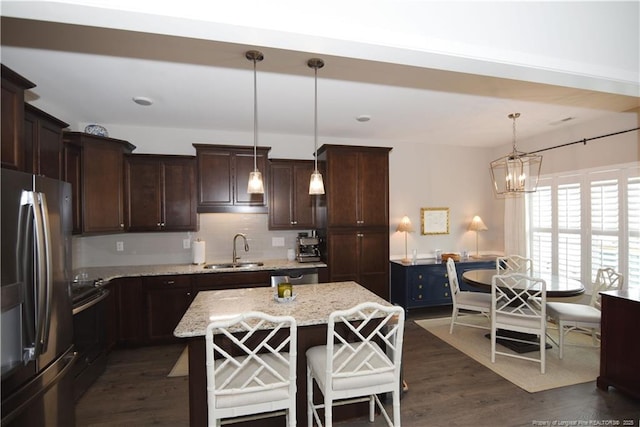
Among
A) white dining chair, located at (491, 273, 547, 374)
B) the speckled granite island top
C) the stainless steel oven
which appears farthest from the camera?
white dining chair, located at (491, 273, 547, 374)

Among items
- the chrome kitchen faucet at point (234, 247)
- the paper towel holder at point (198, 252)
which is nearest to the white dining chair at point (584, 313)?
the chrome kitchen faucet at point (234, 247)

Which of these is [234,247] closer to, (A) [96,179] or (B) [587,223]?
(A) [96,179]

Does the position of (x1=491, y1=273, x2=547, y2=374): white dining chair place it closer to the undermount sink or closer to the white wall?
the white wall

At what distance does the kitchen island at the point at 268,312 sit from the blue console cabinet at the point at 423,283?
6.51 ft

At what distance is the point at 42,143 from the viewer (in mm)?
2391

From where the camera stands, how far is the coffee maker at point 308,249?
4.16m

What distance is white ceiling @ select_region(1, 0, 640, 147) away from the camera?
119 cm

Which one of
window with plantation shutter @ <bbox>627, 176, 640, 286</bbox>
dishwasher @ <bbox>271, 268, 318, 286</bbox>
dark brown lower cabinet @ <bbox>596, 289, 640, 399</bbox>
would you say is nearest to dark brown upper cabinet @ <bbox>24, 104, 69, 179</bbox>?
dishwasher @ <bbox>271, 268, 318, 286</bbox>

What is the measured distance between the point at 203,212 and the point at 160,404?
214 cm

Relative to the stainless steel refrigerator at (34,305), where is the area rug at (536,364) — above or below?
below

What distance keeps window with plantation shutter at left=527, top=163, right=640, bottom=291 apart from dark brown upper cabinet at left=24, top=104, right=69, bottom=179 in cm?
567

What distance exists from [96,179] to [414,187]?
437 cm

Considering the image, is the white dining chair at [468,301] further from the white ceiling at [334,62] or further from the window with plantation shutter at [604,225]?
the white ceiling at [334,62]

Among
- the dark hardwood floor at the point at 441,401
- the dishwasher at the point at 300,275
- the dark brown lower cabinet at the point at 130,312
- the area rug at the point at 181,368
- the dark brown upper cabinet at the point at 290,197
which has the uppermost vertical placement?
the dark brown upper cabinet at the point at 290,197
